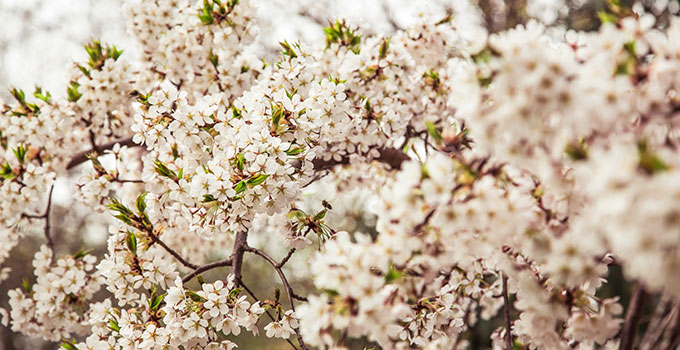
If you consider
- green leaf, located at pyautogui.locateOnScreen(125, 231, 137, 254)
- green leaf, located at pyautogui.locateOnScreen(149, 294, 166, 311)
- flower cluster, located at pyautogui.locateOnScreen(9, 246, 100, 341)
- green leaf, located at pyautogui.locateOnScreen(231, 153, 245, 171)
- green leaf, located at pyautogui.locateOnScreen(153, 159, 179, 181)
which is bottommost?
green leaf, located at pyautogui.locateOnScreen(149, 294, 166, 311)

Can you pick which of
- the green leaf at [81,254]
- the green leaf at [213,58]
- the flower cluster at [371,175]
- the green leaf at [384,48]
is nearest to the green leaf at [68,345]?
the flower cluster at [371,175]

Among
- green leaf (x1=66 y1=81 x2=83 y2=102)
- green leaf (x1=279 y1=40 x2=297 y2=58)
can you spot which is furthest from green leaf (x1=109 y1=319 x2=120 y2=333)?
green leaf (x1=279 y1=40 x2=297 y2=58)

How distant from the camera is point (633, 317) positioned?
137 centimetres

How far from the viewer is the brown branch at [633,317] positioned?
133 centimetres

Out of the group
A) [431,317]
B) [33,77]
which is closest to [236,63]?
[431,317]

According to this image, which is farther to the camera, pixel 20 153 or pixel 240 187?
pixel 20 153

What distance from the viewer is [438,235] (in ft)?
4.09

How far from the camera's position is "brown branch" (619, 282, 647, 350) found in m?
1.33

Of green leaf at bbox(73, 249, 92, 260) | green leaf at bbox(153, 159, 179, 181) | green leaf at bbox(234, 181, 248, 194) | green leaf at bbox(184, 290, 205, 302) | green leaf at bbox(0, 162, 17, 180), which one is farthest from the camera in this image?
green leaf at bbox(73, 249, 92, 260)

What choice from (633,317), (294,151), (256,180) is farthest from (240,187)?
(633,317)

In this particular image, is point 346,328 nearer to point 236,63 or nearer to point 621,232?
point 621,232

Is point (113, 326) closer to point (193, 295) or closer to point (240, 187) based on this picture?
point (193, 295)

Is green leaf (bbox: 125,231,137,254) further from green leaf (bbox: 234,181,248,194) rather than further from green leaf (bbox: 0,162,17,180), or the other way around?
green leaf (bbox: 0,162,17,180)

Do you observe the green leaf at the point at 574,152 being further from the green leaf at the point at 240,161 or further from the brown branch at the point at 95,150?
the brown branch at the point at 95,150
